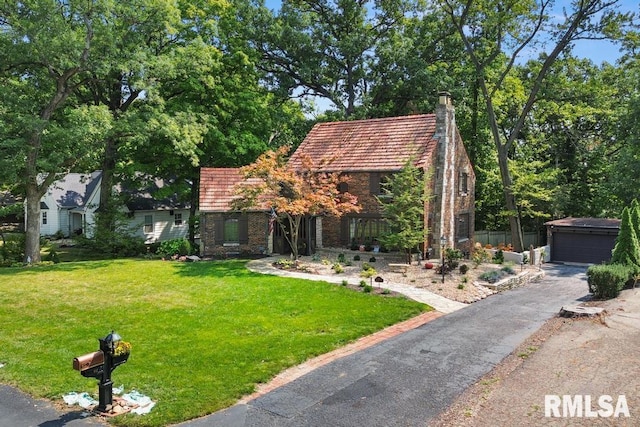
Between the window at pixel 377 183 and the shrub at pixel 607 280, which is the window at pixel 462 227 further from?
the shrub at pixel 607 280

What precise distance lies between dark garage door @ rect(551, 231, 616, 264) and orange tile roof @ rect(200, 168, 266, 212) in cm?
1928

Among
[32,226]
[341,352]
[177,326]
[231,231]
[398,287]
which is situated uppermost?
[32,226]

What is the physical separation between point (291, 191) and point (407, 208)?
5772 millimetres

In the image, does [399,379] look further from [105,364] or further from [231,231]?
[231,231]

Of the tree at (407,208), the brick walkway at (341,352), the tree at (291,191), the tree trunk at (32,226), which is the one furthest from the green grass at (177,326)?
the tree at (407,208)

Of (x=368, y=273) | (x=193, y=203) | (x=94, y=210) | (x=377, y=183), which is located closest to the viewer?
(x=368, y=273)

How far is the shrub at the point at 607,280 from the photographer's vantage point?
59.0ft

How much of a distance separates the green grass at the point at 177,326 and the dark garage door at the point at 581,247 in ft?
54.9

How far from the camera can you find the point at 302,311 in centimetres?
1570

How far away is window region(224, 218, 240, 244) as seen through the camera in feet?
90.9

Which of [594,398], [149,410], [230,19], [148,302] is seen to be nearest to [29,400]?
[149,410]

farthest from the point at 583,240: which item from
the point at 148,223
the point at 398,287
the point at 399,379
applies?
the point at 148,223

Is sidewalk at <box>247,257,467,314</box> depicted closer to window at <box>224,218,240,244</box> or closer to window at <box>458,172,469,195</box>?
window at <box>224,218,240,244</box>

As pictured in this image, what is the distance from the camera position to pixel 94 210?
119 feet
